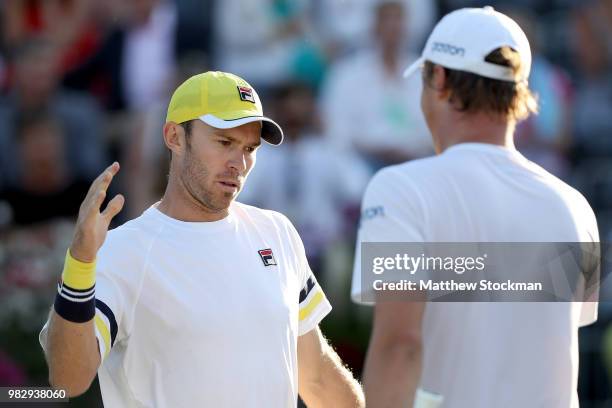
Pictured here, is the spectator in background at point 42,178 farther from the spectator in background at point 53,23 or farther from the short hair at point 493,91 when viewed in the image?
the short hair at point 493,91

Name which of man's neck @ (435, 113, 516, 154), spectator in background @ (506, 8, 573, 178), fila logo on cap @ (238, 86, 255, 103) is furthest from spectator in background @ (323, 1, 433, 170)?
fila logo on cap @ (238, 86, 255, 103)

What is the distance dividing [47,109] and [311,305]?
18.5 ft

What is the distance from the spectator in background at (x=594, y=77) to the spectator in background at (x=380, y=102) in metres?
1.43

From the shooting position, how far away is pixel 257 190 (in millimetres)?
8789

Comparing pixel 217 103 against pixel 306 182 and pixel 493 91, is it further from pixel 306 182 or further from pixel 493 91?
pixel 306 182

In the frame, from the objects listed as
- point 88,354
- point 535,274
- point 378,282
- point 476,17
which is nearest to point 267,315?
point 378,282

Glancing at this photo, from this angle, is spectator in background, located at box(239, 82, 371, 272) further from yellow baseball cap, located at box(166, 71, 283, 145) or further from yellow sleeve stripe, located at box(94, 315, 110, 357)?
yellow sleeve stripe, located at box(94, 315, 110, 357)

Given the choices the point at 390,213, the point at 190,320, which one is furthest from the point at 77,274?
the point at 390,213

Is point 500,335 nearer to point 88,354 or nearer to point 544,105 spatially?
point 88,354

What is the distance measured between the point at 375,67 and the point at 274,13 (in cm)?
100

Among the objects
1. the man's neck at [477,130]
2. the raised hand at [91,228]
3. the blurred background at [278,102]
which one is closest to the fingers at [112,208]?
the raised hand at [91,228]

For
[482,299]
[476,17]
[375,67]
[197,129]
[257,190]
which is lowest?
[257,190]

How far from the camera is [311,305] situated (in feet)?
13.5

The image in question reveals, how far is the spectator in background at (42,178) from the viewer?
8984mm
